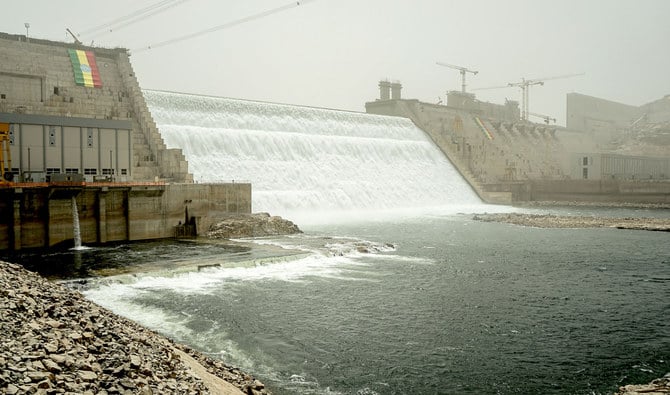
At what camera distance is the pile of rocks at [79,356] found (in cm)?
632

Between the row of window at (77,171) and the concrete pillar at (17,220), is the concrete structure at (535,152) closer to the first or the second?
the row of window at (77,171)

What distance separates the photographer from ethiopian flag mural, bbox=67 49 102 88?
34.9m

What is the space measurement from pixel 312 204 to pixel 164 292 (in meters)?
24.2

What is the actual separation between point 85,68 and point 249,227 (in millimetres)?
16844

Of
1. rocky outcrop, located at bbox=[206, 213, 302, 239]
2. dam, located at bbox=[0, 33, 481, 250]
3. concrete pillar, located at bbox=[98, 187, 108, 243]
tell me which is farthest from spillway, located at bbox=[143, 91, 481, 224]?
concrete pillar, located at bbox=[98, 187, 108, 243]

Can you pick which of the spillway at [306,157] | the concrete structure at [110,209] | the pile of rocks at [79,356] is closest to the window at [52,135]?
the concrete structure at [110,209]

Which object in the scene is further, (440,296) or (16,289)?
(440,296)

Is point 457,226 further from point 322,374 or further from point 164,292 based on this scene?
point 322,374

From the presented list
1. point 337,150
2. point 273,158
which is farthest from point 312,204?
point 337,150

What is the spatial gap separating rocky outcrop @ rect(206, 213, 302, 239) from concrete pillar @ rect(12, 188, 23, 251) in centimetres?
808

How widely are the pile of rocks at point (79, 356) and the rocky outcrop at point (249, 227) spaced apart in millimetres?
17060

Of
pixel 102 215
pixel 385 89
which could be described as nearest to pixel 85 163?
pixel 102 215

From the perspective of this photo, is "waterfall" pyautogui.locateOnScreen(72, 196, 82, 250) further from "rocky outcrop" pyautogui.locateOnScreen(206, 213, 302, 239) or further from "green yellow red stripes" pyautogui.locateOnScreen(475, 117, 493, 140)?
"green yellow red stripes" pyautogui.locateOnScreen(475, 117, 493, 140)

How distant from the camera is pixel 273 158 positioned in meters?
41.6
